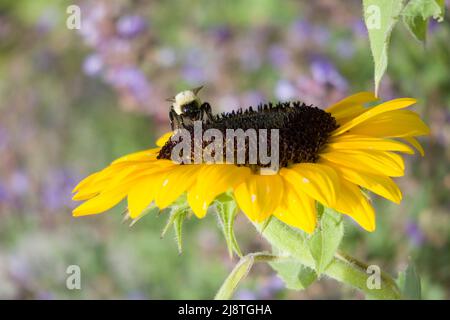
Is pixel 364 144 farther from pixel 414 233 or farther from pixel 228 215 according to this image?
pixel 414 233

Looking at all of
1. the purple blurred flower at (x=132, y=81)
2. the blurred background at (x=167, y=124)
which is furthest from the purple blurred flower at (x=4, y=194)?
the purple blurred flower at (x=132, y=81)

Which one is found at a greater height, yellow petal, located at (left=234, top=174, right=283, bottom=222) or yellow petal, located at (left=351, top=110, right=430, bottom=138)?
yellow petal, located at (left=351, top=110, right=430, bottom=138)

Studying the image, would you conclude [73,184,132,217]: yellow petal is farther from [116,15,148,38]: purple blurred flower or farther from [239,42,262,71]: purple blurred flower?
[239,42,262,71]: purple blurred flower

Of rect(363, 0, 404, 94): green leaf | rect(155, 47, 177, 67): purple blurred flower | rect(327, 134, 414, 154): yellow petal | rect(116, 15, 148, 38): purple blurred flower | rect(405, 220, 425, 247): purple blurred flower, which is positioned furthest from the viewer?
rect(155, 47, 177, 67): purple blurred flower

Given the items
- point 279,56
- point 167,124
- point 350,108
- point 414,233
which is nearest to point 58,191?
point 167,124

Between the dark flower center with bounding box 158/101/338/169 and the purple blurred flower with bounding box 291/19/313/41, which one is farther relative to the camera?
the purple blurred flower with bounding box 291/19/313/41

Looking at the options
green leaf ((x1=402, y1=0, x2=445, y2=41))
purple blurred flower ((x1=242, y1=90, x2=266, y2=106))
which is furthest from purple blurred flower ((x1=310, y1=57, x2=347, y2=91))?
green leaf ((x1=402, y1=0, x2=445, y2=41))

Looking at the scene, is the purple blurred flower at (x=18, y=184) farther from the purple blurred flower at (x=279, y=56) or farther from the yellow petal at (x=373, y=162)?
the yellow petal at (x=373, y=162)
